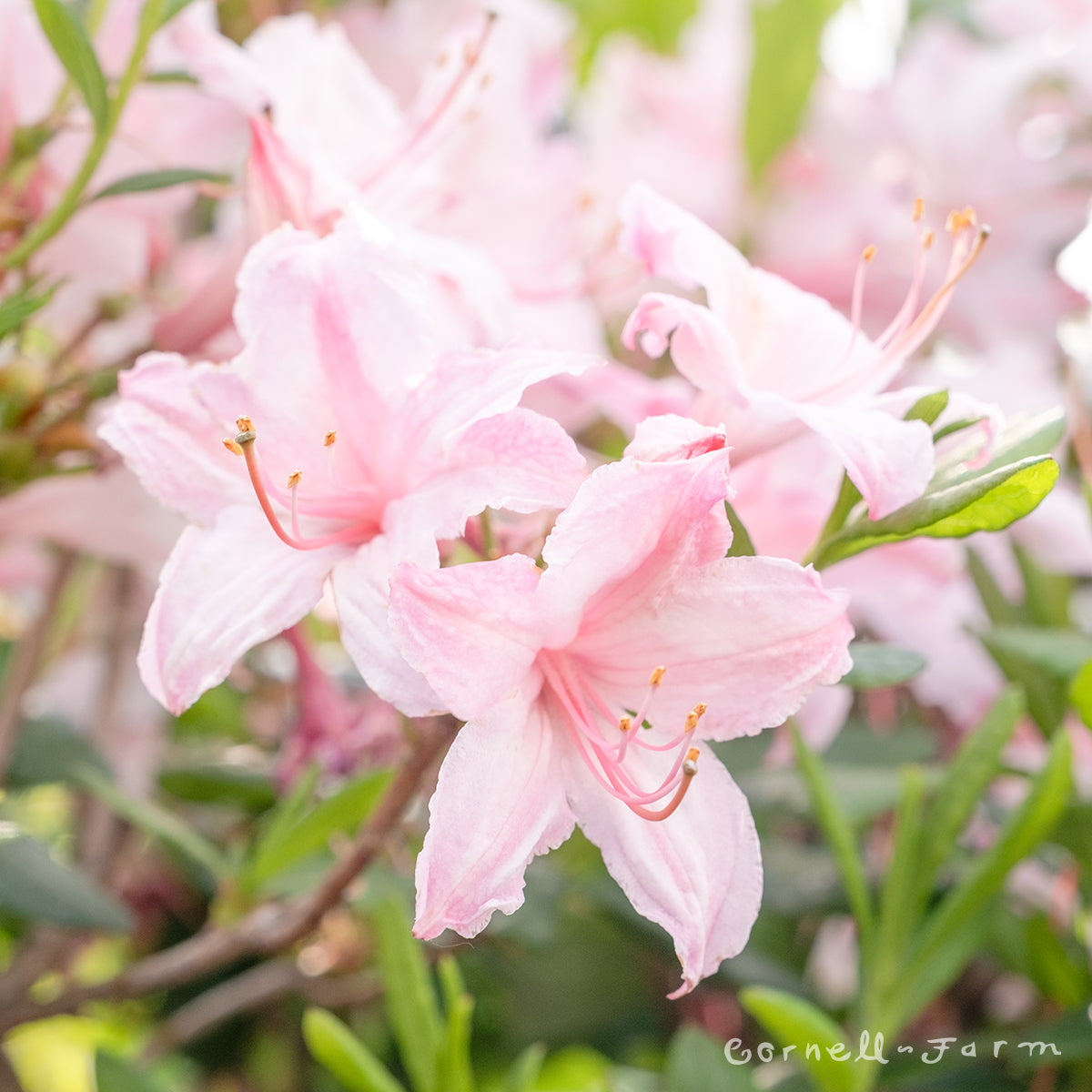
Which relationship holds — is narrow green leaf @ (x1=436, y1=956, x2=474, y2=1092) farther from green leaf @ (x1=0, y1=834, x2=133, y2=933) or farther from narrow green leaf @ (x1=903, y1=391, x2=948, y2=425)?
narrow green leaf @ (x1=903, y1=391, x2=948, y2=425)

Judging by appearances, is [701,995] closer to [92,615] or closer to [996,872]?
[996,872]

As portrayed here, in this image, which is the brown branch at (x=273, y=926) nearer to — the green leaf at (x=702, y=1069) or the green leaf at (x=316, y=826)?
the green leaf at (x=316, y=826)

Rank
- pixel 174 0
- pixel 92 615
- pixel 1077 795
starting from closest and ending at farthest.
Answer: pixel 174 0
pixel 1077 795
pixel 92 615

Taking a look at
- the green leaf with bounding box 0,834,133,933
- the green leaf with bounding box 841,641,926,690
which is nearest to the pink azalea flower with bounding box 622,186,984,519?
the green leaf with bounding box 841,641,926,690

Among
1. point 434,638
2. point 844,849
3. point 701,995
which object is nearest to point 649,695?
point 434,638

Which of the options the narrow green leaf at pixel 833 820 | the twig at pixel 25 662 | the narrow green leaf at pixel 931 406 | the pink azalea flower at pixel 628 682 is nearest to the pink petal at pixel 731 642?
the pink azalea flower at pixel 628 682

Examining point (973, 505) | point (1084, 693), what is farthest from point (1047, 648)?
point (973, 505)
